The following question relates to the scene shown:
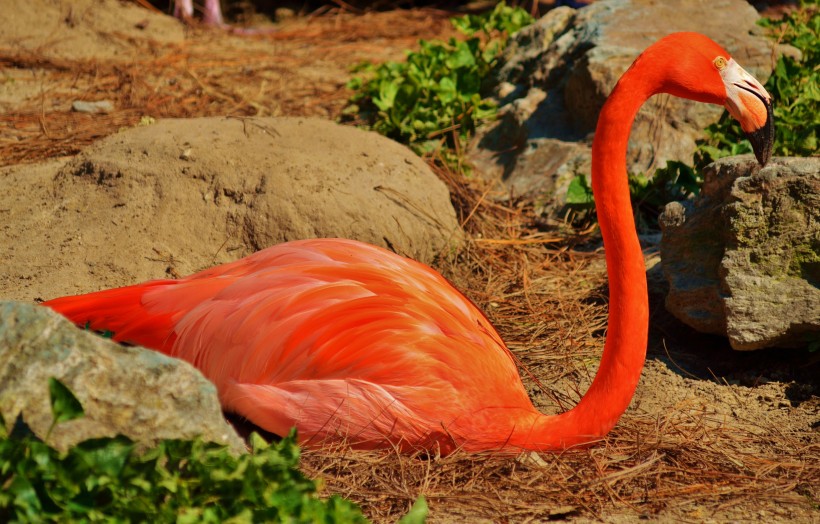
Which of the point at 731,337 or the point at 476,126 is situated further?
the point at 476,126

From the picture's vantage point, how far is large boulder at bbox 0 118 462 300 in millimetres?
4102

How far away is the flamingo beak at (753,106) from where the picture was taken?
2863 millimetres

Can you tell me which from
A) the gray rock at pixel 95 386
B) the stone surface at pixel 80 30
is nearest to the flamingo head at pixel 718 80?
the gray rock at pixel 95 386

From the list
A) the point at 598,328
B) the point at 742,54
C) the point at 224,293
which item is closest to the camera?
the point at 224,293

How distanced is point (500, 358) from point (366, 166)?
181cm

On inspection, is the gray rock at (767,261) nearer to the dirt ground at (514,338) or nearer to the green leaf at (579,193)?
the dirt ground at (514,338)

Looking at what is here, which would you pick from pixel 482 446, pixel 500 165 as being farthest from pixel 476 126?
pixel 482 446

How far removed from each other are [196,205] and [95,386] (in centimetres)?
210

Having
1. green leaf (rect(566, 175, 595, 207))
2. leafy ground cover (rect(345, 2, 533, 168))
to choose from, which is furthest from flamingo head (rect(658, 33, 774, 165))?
leafy ground cover (rect(345, 2, 533, 168))

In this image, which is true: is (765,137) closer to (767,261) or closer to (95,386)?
(767,261)

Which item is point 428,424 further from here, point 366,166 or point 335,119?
point 335,119

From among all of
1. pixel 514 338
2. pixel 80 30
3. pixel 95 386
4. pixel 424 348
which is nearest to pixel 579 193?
pixel 514 338

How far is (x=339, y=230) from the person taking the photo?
4.30 metres

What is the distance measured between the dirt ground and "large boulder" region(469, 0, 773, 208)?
38 cm
